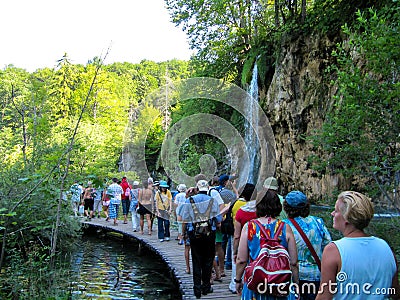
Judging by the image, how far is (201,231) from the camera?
5934 mm

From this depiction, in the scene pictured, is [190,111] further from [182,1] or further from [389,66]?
[389,66]

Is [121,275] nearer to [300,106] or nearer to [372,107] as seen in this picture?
[372,107]

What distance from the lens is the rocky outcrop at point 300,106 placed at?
55.2 ft

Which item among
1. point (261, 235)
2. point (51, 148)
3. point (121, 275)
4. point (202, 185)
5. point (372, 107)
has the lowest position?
point (121, 275)

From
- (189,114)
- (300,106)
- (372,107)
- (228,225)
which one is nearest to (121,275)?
(228,225)

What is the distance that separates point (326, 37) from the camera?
16922 mm

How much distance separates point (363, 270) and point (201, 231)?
11.5ft

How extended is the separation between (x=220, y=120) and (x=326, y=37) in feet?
41.6

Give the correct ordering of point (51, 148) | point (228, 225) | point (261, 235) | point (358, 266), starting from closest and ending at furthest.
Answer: point (358, 266) < point (261, 235) < point (228, 225) < point (51, 148)

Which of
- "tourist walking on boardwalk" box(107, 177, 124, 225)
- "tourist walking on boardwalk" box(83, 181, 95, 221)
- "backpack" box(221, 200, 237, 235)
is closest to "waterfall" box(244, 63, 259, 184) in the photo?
"tourist walking on boardwalk" box(107, 177, 124, 225)

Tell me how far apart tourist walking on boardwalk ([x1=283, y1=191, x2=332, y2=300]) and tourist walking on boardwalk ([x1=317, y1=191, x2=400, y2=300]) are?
4.05ft

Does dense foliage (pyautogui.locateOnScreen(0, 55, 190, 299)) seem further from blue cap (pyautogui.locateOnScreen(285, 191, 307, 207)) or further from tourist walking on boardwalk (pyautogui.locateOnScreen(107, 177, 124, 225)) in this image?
blue cap (pyautogui.locateOnScreen(285, 191, 307, 207))

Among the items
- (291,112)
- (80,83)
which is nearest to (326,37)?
(291,112)

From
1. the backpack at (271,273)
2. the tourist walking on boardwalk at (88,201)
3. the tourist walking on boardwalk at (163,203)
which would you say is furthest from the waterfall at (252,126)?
the backpack at (271,273)
